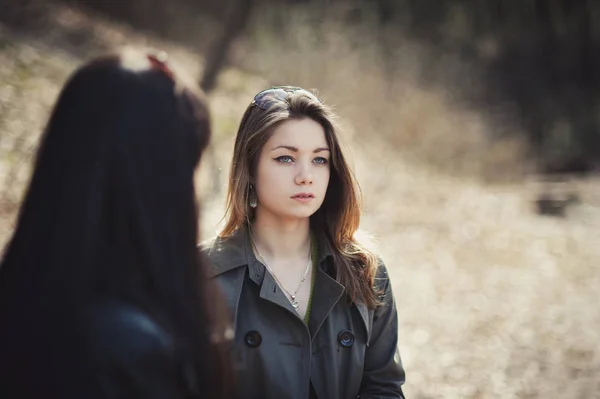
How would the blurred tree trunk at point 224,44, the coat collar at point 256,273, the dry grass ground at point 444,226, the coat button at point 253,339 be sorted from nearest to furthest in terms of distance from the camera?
the coat button at point 253,339, the coat collar at point 256,273, the dry grass ground at point 444,226, the blurred tree trunk at point 224,44

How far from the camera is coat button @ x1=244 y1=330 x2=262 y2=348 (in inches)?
90.3

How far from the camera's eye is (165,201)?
4.53 feet

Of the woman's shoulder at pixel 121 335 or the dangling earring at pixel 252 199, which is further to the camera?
the dangling earring at pixel 252 199

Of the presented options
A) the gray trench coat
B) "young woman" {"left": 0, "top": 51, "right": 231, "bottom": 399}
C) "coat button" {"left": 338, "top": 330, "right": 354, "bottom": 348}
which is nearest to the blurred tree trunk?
the gray trench coat

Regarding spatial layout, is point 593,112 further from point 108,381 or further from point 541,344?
point 108,381

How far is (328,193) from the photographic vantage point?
2.74 m

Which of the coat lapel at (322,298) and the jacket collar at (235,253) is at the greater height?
the jacket collar at (235,253)

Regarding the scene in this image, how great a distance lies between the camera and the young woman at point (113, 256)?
1.26 meters

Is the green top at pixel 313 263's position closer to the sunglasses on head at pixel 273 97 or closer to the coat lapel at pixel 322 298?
the coat lapel at pixel 322 298

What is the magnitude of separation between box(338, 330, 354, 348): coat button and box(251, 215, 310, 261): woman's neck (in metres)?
0.37

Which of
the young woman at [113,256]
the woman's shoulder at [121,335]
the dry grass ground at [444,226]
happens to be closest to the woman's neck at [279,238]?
the dry grass ground at [444,226]

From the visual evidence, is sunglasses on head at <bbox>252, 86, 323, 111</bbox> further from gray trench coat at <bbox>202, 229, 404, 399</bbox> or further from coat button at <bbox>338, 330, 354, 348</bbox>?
coat button at <bbox>338, 330, 354, 348</bbox>

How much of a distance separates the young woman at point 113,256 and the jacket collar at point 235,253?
936mm

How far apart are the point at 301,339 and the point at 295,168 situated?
2.05 ft
